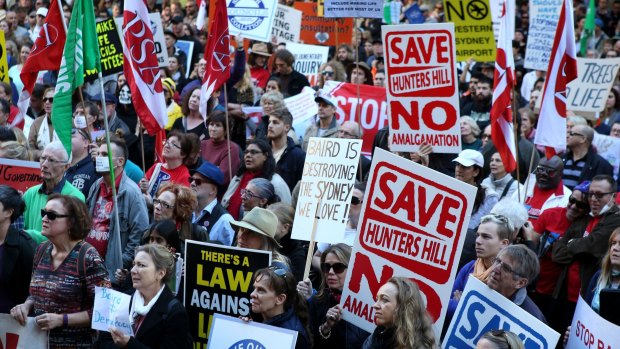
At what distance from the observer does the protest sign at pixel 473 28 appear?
46.0ft

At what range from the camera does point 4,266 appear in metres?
7.40

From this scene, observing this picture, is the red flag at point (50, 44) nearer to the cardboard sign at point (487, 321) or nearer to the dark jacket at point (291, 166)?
the dark jacket at point (291, 166)

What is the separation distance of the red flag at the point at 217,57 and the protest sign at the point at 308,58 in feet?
18.3

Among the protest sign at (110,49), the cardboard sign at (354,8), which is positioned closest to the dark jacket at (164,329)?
the cardboard sign at (354,8)

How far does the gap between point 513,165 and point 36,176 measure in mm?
4186

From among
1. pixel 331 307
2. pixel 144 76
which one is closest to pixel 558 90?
pixel 144 76

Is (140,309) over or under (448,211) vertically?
under

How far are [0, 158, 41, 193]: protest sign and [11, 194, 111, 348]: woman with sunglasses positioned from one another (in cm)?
245

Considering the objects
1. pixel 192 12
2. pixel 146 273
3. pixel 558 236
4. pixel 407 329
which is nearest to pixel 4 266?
pixel 146 273

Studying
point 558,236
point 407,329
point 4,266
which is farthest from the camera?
point 558,236

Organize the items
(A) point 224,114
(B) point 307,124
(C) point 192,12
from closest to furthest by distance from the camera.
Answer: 1. (A) point 224,114
2. (B) point 307,124
3. (C) point 192,12

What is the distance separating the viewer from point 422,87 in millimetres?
9859

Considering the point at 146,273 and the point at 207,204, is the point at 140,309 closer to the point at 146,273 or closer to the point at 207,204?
the point at 146,273

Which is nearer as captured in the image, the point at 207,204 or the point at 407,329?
the point at 407,329
